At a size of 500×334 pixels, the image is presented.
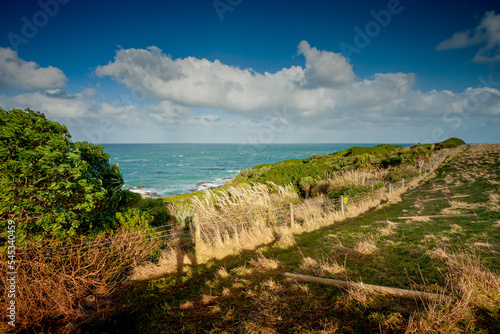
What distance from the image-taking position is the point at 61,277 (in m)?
3.83

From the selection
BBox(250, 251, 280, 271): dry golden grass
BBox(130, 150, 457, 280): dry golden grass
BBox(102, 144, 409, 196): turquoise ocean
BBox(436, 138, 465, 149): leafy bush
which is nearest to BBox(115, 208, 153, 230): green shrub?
BBox(130, 150, 457, 280): dry golden grass

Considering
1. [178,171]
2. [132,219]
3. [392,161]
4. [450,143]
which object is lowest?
[178,171]

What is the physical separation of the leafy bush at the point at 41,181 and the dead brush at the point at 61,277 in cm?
36

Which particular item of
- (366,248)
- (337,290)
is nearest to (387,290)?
(337,290)

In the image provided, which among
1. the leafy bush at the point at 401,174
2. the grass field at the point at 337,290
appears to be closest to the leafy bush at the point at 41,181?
the grass field at the point at 337,290

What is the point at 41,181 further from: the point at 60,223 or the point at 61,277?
the point at 61,277

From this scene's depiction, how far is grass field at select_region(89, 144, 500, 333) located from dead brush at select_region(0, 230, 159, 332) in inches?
20.5

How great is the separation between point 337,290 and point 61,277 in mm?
5085

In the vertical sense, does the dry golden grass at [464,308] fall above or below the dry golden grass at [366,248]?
above

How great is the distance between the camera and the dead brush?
330cm

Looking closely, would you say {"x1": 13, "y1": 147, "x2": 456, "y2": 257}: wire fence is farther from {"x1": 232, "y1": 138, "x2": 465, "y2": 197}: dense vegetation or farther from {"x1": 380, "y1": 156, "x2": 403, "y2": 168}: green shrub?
{"x1": 380, "y1": 156, "x2": 403, "y2": 168}: green shrub

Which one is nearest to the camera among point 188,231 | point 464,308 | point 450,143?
point 464,308

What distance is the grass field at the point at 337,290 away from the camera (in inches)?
110

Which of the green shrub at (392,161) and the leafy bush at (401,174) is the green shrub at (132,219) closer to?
the leafy bush at (401,174)
